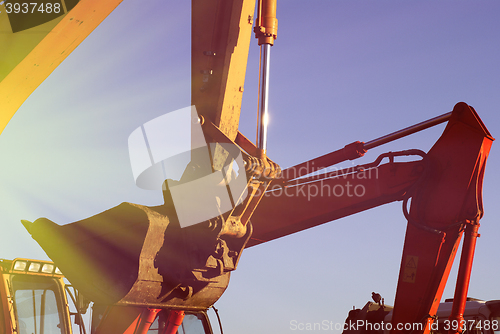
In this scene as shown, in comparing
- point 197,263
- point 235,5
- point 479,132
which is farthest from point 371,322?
point 235,5

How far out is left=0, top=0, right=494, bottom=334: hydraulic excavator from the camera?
4039 mm

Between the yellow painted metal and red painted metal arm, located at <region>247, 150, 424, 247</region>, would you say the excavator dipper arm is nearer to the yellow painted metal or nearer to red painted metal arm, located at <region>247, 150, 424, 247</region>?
red painted metal arm, located at <region>247, 150, 424, 247</region>

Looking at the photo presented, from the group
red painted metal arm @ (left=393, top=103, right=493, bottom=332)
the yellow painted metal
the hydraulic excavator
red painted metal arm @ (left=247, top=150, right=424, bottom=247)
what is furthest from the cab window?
red painted metal arm @ (left=393, top=103, right=493, bottom=332)

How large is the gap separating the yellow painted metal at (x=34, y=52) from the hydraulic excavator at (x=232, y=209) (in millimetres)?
13

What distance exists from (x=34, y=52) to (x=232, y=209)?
232 centimetres

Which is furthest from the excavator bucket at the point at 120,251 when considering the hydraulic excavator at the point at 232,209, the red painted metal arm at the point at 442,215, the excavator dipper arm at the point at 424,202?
the red painted metal arm at the point at 442,215

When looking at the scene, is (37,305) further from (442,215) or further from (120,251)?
(442,215)

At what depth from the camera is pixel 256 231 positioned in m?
6.28

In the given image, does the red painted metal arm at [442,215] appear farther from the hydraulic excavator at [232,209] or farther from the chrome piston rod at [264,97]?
the chrome piston rod at [264,97]

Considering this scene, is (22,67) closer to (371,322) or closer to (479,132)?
(479,132)

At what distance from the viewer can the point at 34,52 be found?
104 inches

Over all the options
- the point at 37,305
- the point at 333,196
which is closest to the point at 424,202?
the point at 333,196

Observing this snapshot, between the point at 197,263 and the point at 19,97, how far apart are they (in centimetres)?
217

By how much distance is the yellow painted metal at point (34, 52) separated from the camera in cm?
260
